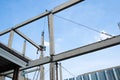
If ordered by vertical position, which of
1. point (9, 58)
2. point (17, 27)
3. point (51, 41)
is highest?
point (17, 27)

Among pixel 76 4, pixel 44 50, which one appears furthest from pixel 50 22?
pixel 44 50

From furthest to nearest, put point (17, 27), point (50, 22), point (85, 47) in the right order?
point (17, 27)
point (50, 22)
point (85, 47)

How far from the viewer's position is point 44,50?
32.9ft

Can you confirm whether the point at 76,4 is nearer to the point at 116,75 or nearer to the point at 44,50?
the point at 44,50

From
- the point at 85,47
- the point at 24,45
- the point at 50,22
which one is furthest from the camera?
the point at 24,45

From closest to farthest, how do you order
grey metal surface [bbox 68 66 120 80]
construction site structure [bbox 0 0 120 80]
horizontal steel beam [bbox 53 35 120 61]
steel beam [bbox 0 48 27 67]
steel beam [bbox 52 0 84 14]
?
steel beam [bbox 0 48 27 67] → construction site structure [bbox 0 0 120 80] → horizontal steel beam [bbox 53 35 120 61] → steel beam [bbox 52 0 84 14] → grey metal surface [bbox 68 66 120 80]

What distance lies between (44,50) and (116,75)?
511 cm

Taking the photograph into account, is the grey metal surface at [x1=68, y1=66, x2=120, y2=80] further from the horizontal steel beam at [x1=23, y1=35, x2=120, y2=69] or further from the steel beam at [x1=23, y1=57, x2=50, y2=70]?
the steel beam at [x1=23, y1=57, x2=50, y2=70]

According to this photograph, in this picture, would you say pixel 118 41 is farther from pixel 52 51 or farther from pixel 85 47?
pixel 52 51

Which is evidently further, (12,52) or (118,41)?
(118,41)

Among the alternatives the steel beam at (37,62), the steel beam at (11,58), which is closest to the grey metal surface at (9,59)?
the steel beam at (11,58)

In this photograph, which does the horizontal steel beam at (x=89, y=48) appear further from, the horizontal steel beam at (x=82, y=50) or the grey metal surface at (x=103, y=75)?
the grey metal surface at (x=103, y=75)

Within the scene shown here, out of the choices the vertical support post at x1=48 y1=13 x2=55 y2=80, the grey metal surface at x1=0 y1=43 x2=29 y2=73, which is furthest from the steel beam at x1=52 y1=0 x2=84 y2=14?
the grey metal surface at x1=0 y1=43 x2=29 y2=73

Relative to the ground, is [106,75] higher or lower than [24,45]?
lower
